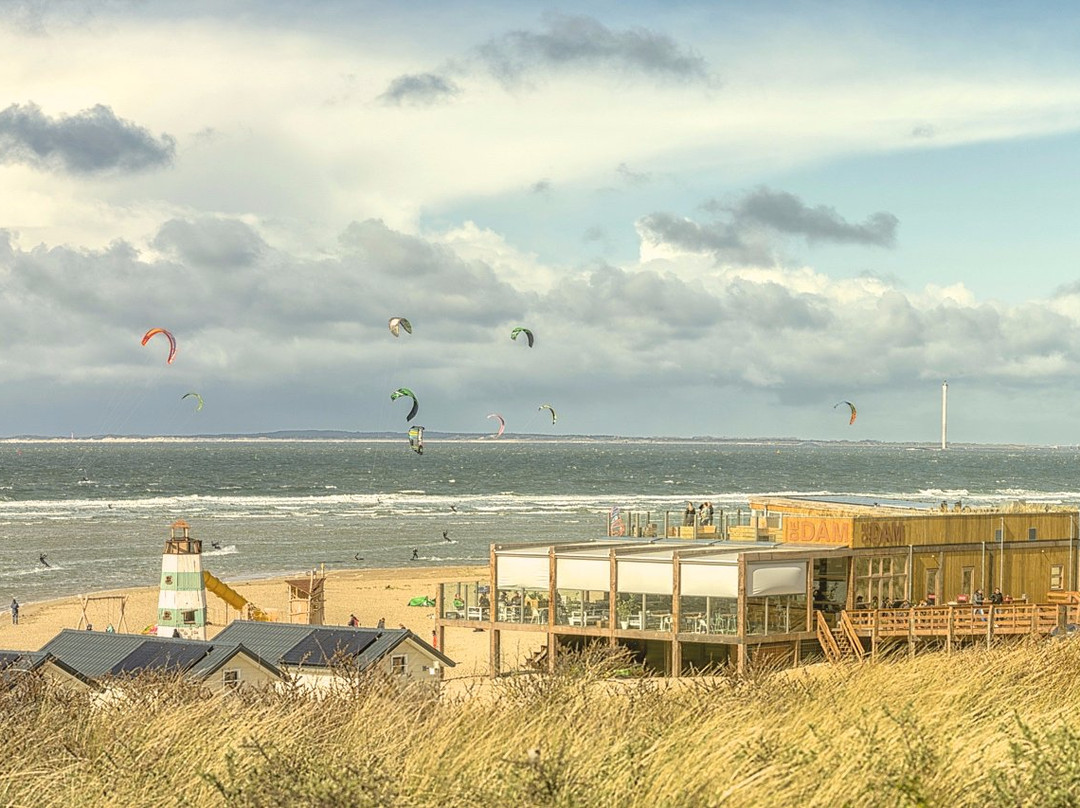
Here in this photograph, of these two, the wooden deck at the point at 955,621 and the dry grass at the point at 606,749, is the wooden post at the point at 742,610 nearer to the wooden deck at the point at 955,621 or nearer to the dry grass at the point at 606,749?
the wooden deck at the point at 955,621

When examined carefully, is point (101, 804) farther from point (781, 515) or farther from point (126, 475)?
point (126, 475)

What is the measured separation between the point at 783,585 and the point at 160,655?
1316cm

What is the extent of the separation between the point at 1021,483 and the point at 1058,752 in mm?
184933

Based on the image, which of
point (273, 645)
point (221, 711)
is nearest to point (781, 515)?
point (273, 645)

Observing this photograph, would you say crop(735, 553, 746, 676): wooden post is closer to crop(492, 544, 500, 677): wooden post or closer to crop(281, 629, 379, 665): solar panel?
crop(492, 544, 500, 677): wooden post

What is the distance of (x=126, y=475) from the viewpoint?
18000 centimetres

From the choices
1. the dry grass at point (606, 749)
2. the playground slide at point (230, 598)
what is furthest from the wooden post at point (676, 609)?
the dry grass at point (606, 749)

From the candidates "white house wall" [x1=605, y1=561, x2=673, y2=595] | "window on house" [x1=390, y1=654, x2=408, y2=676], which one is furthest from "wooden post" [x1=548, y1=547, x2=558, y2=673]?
"window on house" [x1=390, y1=654, x2=408, y2=676]

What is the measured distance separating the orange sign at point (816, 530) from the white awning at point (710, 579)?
391 cm

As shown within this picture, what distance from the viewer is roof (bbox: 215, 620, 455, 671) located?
27.1m

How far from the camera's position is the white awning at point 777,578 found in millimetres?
29609

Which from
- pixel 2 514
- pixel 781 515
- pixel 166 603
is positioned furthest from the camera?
pixel 2 514

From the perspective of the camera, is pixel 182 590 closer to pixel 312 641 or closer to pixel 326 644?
pixel 312 641

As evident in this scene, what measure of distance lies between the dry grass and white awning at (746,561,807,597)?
62.4 feet
